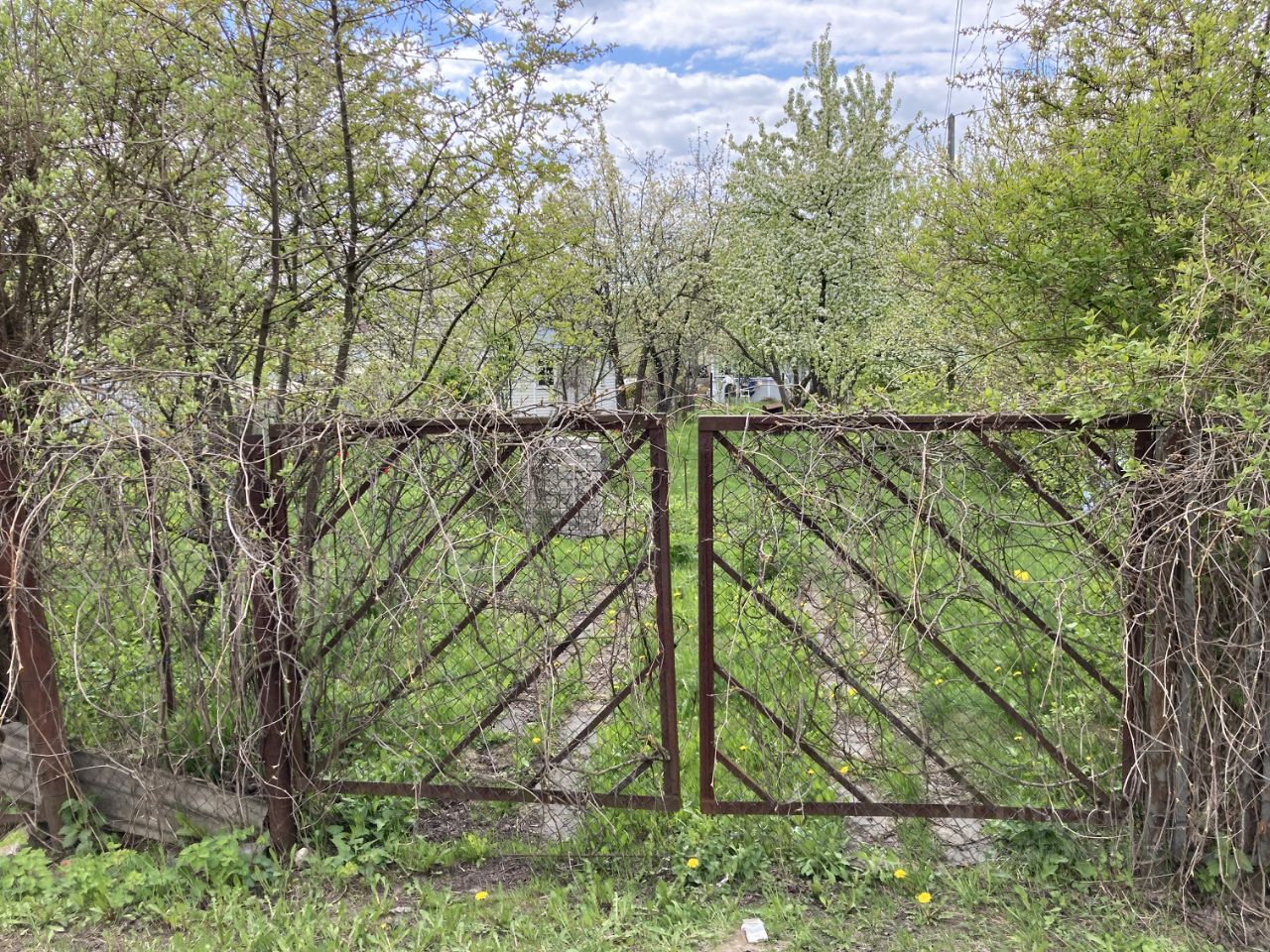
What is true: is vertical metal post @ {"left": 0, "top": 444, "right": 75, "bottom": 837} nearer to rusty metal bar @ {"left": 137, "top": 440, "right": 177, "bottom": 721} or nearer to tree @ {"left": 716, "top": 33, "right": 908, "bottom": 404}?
rusty metal bar @ {"left": 137, "top": 440, "right": 177, "bottom": 721}

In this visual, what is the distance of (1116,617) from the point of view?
2.55 meters

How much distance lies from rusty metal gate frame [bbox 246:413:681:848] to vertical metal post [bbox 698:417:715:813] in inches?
4.3

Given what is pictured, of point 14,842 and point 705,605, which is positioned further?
point 14,842

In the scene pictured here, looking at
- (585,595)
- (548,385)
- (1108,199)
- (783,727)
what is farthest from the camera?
(548,385)

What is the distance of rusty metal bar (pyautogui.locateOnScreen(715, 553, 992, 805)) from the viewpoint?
8.49ft

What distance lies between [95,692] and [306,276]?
1.91 meters

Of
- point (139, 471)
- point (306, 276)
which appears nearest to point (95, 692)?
point (139, 471)

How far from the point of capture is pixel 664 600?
2609 millimetres

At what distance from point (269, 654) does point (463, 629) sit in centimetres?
70

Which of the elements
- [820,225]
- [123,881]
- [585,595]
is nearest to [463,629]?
[585,595]

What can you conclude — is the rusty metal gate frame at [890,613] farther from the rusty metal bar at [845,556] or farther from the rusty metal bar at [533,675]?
the rusty metal bar at [533,675]

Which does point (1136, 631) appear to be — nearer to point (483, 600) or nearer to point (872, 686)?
point (872, 686)

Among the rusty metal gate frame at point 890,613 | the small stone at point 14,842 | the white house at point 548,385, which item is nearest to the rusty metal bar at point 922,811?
the rusty metal gate frame at point 890,613

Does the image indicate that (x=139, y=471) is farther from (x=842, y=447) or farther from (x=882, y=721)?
(x=882, y=721)
